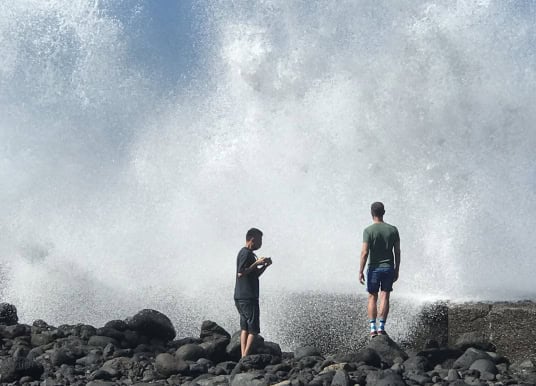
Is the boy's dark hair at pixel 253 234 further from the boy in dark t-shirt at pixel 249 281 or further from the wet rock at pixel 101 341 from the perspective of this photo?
the wet rock at pixel 101 341

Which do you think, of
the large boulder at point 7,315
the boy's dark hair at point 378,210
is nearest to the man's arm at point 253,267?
the boy's dark hair at point 378,210

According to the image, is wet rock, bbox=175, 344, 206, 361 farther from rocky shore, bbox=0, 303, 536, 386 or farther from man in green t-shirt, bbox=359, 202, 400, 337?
man in green t-shirt, bbox=359, 202, 400, 337

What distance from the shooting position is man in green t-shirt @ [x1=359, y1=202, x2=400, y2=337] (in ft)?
24.9

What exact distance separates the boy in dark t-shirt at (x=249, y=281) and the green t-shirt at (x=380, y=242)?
1159mm

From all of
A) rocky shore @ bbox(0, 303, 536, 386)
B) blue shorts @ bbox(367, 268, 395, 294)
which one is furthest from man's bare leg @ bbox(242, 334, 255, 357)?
blue shorts @ bbox(367, 268, 395, 294)

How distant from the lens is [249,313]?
727 centimetres

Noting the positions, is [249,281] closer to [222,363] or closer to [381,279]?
[222,363]

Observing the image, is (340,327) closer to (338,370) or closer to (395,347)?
(395,347)

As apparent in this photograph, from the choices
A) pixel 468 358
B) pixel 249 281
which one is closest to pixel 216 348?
pixel 249 281

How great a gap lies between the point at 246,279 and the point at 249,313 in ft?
1.13

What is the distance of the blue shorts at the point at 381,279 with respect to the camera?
7.65 m

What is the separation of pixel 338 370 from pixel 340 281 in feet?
19.0

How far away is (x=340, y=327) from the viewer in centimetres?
883

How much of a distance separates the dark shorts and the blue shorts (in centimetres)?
126
